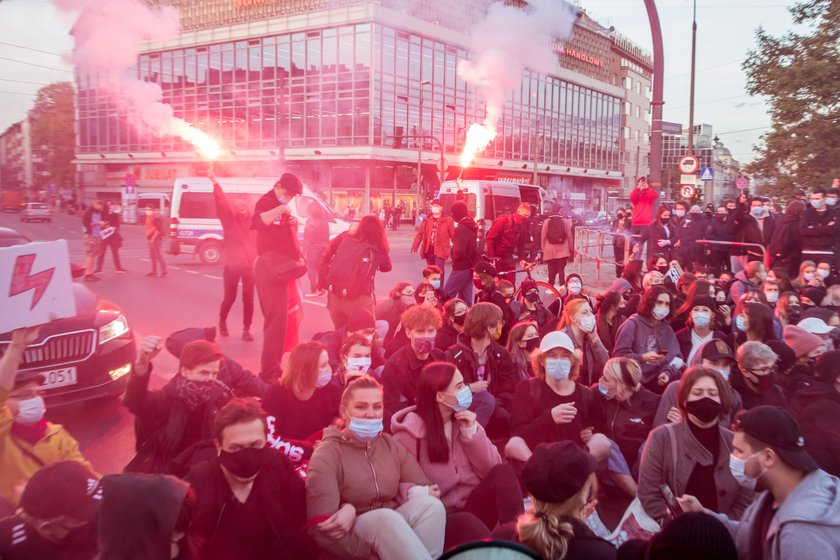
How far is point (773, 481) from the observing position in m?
2.75

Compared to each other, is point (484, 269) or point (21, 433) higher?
point (484, 269)

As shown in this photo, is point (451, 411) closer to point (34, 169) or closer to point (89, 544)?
point (89, 544)

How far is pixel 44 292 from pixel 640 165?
87.2 metres

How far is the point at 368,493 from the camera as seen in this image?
11.6ft

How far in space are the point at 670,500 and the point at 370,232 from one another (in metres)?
4.47

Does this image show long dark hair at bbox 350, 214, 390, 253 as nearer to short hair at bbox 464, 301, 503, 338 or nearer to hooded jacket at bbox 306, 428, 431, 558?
short hair at bbox 464, 301, 503, 338

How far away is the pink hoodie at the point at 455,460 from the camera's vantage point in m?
3.93

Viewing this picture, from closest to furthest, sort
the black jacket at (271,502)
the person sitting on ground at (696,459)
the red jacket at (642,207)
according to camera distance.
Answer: the black jacket at (271,502) → the person sitting on ground at (696,459) → the red jacket at (642,207)

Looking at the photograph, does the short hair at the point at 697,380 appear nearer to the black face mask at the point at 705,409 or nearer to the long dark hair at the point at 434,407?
the black face mask at the point at 705,409

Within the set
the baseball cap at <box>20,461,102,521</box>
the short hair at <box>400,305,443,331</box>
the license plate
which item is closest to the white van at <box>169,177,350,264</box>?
the license plate

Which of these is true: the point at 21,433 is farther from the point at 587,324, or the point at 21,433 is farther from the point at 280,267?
the point at 587,324

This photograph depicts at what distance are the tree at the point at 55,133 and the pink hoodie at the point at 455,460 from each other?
819cm

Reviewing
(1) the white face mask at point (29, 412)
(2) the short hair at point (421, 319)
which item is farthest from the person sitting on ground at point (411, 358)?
(1) the white face mask at point (29, 412)

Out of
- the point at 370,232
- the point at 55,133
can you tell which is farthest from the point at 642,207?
the point at 55,133
